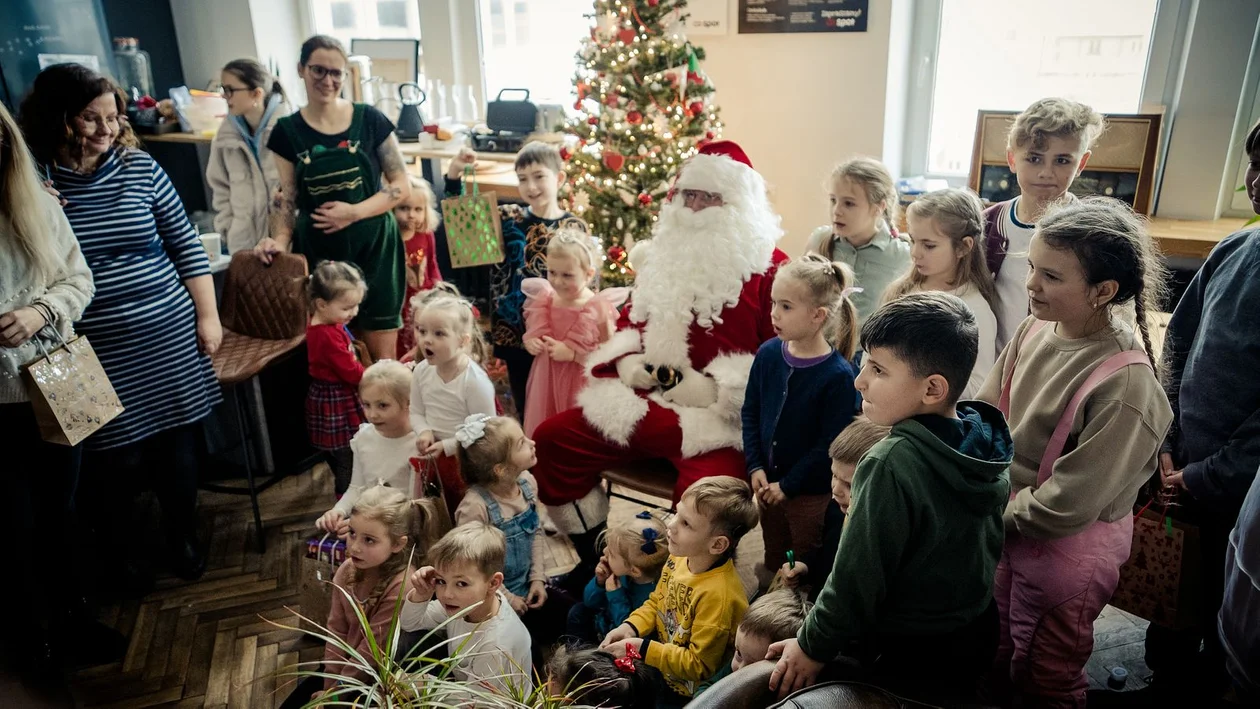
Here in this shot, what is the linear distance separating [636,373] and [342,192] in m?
1.36

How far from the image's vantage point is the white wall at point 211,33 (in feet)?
17.0

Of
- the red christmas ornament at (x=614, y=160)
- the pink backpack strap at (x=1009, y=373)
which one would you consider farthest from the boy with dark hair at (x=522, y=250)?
the pink backpack strap at (x=1009, y=373)

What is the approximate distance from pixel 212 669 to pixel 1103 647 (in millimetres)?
2509

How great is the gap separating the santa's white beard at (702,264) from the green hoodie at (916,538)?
4.02 ft

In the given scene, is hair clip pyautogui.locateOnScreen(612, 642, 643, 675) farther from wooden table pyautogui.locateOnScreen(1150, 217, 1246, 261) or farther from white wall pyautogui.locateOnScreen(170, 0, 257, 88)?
white wall pyautogui.locateOnScreen(170, 0, 257, 88)

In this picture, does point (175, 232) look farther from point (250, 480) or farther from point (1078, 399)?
point (1078, 399)

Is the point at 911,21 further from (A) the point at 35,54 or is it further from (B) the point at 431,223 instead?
(A) the point at 35,54

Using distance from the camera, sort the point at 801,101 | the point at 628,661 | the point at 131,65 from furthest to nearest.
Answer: the point at 131,65, the point at 801,101, the point at 628,661

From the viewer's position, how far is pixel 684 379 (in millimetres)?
2459

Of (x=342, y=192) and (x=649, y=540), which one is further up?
(x=342, y=192)

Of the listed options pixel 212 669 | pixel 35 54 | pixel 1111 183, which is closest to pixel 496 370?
pixel 212 669

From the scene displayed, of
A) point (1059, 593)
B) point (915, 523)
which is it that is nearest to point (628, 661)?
point (915, 523)

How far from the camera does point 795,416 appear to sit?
209 centimetres

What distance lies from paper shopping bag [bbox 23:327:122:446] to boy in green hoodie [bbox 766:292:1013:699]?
1861mm
